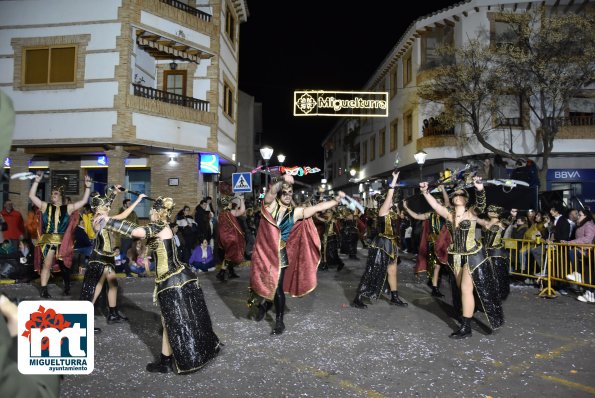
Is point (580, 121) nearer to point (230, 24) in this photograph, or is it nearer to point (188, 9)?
point (230, 24)

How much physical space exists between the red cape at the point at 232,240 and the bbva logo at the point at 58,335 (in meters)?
9.82

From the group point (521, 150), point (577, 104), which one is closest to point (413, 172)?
point (521, 150)

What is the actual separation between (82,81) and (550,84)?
19406 millimetres

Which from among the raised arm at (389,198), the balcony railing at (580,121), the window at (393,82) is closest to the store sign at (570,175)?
the balcony railing at (580,121)

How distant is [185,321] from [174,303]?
0.22m

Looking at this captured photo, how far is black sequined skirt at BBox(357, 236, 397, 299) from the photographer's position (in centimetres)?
805

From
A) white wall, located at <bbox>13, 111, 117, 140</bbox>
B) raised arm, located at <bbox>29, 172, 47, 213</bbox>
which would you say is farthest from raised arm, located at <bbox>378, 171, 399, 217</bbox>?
white wall, located at <bbox>13, 111, 117, 140</bbox>

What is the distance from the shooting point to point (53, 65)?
16922 mm

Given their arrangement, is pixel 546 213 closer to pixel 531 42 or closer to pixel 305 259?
pixel 305 259

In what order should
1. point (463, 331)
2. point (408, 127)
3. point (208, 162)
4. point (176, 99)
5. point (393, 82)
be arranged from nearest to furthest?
point (463, 331)
point (176, 99)
point (208, 162)
point (408, 127)
point (393, 82)

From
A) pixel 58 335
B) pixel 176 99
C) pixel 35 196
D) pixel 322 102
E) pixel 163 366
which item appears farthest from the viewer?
pixel 176 99

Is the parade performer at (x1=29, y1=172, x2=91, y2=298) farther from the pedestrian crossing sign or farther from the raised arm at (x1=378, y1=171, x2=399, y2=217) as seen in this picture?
the pedestrian crossing sign

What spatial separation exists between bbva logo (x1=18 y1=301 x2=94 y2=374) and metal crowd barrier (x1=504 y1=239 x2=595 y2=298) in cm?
975

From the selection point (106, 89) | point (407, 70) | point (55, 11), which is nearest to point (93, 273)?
point (106, 89)
